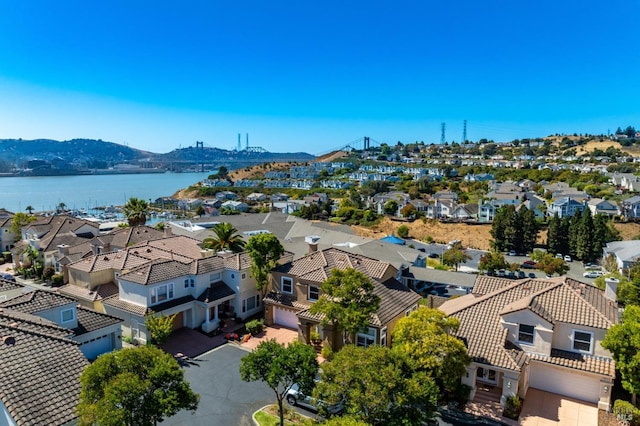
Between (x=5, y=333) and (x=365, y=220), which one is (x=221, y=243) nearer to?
(x=5, y=333)

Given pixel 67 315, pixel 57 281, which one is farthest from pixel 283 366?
pixel 57 281

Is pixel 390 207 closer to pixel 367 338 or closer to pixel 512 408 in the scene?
pixel 367 338

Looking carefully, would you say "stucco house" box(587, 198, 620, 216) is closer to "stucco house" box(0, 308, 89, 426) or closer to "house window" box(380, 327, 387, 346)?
"house window" box(380, 327, 387, 346)

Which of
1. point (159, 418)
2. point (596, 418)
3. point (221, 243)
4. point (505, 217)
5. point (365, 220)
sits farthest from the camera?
point (365, 220)

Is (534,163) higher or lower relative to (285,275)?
higher

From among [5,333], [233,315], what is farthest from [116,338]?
[233,315]

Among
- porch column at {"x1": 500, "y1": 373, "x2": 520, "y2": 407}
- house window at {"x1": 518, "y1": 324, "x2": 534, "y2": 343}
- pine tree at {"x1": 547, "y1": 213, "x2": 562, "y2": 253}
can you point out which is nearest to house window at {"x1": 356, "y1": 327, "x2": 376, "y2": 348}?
porch column at {"x1": 500, "y1": 373, "x2": 520, "y2": 407}
